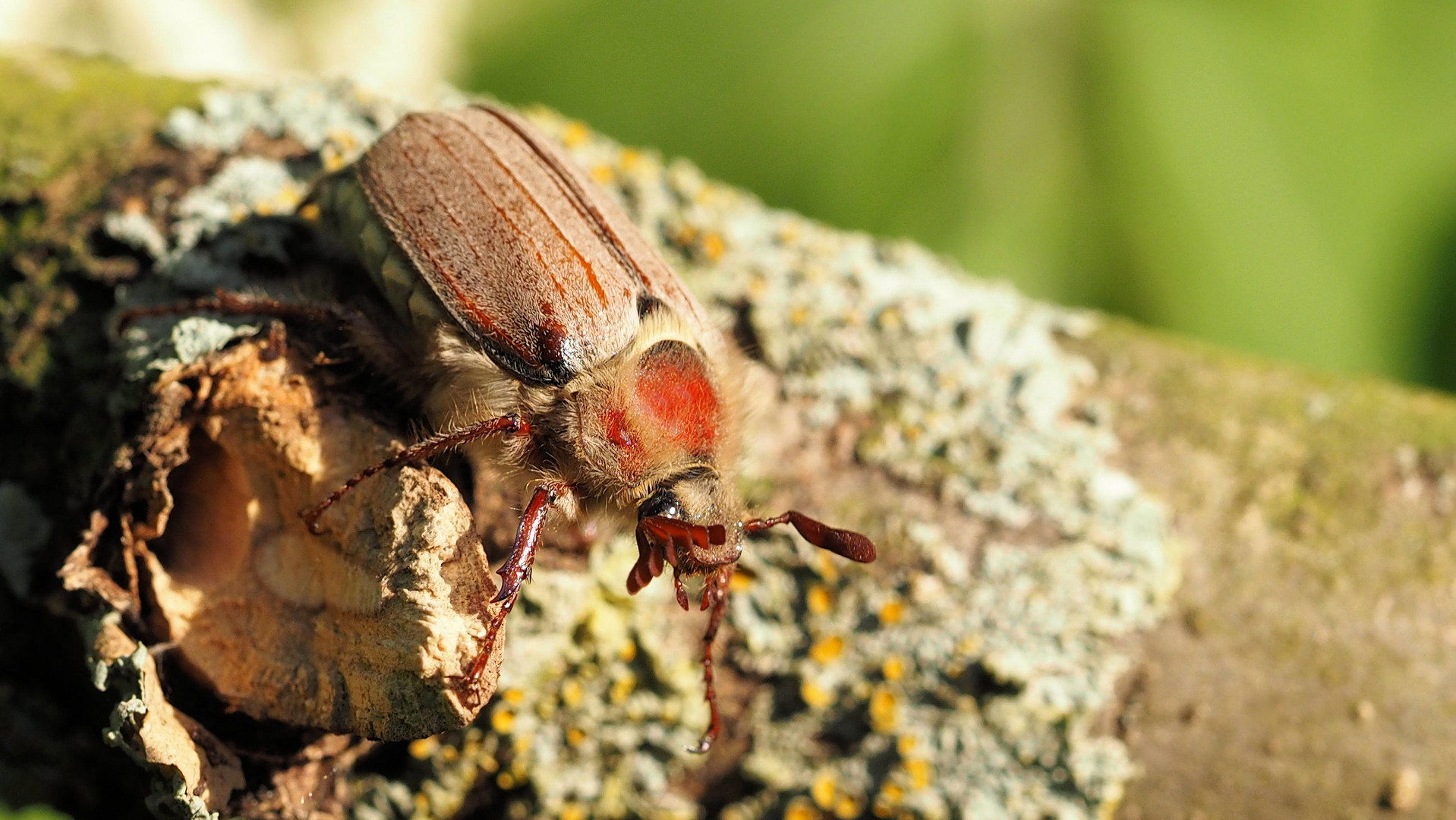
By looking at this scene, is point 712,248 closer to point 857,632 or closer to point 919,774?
point 857,632

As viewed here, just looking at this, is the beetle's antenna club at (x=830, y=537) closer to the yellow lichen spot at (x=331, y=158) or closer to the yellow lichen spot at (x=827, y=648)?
the yellow lichen spot at (x=827, y=648)

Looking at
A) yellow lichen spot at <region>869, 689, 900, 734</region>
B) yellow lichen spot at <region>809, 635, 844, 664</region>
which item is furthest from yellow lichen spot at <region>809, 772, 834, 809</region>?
yellow lichen spot at <region>809, 635, 844, 664</region>

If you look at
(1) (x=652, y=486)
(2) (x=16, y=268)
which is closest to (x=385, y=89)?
(2) (x=16, y=268)

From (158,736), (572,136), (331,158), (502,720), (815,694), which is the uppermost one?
(572,136)

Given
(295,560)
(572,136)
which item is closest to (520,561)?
(295,560)

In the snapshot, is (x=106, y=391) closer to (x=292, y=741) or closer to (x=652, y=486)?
(x=292, y=741)

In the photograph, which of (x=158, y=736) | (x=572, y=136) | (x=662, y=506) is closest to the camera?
(x=158, y=736)
